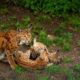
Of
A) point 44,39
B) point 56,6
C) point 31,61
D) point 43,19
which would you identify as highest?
point 31,61

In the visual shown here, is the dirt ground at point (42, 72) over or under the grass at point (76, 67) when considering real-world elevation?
under

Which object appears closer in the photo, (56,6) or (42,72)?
(42,72)

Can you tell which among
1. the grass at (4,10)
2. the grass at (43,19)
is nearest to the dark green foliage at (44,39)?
the grass at (43,19)

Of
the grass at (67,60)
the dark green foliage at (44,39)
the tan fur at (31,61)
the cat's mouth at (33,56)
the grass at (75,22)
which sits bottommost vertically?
the grass at (75,22)

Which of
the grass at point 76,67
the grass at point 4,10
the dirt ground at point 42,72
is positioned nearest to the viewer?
the dirt ground at point 42,72

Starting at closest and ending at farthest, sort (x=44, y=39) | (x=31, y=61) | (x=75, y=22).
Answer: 1. (x=31, y=61)
2. (x=44, y=39)
3. (x=75, y=22)

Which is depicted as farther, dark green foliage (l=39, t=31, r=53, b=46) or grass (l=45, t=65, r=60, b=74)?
dark green foliage (l=39, t=31, r=53, b=46)

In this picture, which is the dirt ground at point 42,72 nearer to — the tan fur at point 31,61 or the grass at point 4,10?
the tan fur at point 31,61

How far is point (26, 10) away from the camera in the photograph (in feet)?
40.1

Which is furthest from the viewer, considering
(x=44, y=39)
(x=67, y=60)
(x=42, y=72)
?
(x=44, y=39)

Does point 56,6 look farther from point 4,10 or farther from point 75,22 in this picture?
point 4,10

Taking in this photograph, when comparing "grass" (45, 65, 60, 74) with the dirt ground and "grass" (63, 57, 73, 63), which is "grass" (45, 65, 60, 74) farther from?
"grass" (63, 57, 73, 63)

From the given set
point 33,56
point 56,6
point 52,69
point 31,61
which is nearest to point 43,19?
point 56,6

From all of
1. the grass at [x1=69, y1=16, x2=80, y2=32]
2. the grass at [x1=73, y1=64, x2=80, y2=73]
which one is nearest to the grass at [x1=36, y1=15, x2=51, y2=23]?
the grass at [x1=69, y1=16, x2=80, y2=32]
